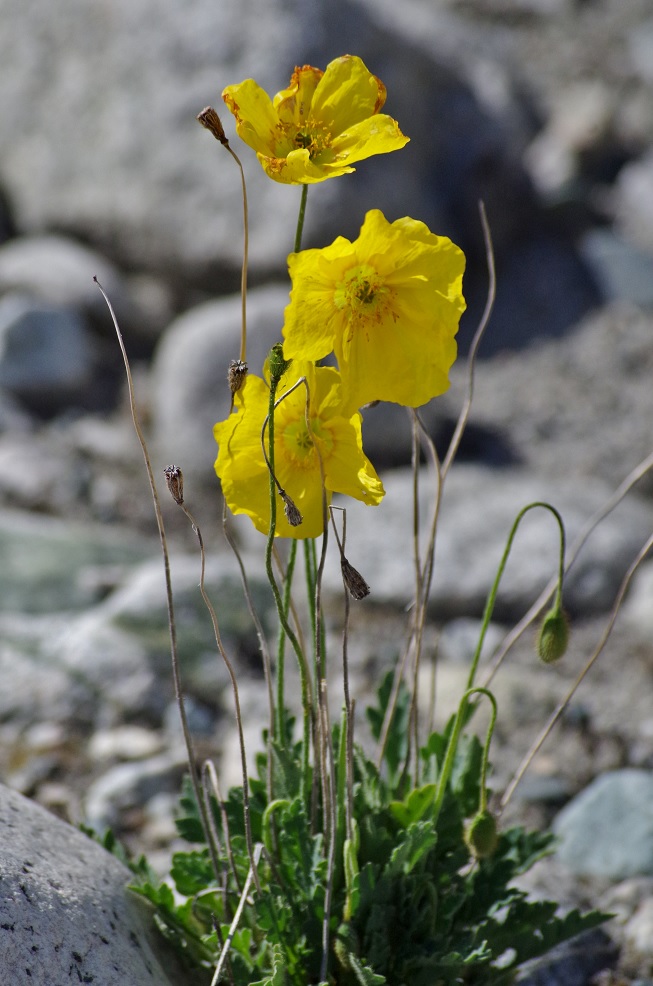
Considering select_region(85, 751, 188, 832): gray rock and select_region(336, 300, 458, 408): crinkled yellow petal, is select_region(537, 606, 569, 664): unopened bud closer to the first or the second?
select_region(336, 300, 458, 408): crinkled yellow petal

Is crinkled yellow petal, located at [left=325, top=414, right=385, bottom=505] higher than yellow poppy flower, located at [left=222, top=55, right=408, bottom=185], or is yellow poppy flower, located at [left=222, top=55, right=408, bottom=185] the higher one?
yellow poppy flower, located at [left=222, top=55, right=408, bottom=185]

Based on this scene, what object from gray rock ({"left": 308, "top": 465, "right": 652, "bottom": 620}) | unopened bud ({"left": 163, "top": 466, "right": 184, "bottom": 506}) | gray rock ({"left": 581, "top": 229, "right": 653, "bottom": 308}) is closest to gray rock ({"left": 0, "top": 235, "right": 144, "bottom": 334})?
gray rock ({"left": 308, "top": 465, "right": 652, "bottom": 620})

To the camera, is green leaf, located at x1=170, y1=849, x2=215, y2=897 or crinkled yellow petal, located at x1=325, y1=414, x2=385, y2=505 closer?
crinkled yellow petal, located at x1=325, y1=414, x2=385, y2=505

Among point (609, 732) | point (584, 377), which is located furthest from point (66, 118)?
point (609, 732)

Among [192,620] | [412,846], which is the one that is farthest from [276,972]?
[192,620]

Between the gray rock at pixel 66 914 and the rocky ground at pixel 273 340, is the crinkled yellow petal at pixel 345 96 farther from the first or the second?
the rocky ground at pixel 273 340

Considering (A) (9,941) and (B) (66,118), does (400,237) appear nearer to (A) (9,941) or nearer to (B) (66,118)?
(A) (9,941)
